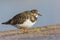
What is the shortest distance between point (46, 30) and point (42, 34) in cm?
29

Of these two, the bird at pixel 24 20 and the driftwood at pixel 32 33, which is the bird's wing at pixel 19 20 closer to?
the bird at pixel 24 20

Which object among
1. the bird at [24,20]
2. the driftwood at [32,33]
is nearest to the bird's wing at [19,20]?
the bird at [24,20]

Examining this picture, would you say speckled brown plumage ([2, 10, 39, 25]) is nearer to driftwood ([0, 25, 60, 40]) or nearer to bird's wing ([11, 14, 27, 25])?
bird's wing ([11, 14, 27, 25])

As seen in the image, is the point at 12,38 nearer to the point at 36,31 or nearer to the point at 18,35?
Answer: the point at 18,35

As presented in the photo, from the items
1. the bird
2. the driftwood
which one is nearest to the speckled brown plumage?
the bird

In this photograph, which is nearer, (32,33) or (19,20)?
(32,33)

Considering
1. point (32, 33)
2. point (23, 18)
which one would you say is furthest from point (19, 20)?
point (32, 33)

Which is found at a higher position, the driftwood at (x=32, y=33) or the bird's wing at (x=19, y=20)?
the bird's wing at (x=19, y=20)

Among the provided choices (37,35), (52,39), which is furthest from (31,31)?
(52,39)

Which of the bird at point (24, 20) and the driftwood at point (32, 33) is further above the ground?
the bird at point (24, 20)

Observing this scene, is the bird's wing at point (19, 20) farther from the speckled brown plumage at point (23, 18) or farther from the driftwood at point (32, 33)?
the driftwood at point (32, 33)

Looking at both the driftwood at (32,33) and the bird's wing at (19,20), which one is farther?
the bird's wing at (19,20)

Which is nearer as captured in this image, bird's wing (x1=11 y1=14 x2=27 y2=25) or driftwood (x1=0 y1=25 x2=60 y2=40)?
driftwood (x1=0 y1=25 x2=60 y2=40)

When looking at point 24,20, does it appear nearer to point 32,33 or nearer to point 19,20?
point 19,20
